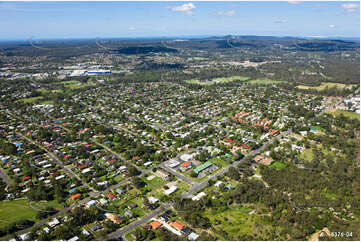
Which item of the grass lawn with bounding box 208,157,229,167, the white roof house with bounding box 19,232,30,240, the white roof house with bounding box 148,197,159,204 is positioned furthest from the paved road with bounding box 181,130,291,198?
the white roof house with bounding box 19,232,30,240

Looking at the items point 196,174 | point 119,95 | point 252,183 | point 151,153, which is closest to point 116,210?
point 196,174

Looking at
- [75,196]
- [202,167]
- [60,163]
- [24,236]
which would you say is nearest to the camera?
[24,236]

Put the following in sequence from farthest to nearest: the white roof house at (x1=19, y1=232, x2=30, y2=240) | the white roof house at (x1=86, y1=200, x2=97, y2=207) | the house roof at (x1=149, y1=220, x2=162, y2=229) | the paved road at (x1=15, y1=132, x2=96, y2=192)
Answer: the paved road at (x1=15, y1=132, x2=96, y2=192) < the white roof house at (x1=86, y1=200, x2=97, y2=207) < the house roof at (x1=149, y1=220, x2=162, y2=229) < the white roof house at (x1=19, y1=232, x2=30, y2=240)

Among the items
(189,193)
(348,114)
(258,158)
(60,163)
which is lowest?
(189,193)

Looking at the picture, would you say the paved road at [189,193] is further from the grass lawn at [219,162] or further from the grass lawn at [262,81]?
the grass lawn at [262,81]

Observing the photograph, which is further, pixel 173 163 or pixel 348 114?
pixel 348 114

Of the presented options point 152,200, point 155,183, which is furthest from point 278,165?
point 152,200

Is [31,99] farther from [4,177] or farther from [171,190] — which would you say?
[171,190]

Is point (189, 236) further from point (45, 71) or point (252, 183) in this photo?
point (45, 71)

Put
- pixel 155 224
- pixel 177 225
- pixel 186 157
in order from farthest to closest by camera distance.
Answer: pixel 186 157 < pixel 155 224 < pixel 177 225

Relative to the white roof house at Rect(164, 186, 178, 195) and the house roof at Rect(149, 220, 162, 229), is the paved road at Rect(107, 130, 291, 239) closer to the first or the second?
the house roof at Rect(149, 220, 162, 229)

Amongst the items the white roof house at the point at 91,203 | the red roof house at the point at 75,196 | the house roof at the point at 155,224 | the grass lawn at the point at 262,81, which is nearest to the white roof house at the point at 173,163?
the house roof at the point at 155,224

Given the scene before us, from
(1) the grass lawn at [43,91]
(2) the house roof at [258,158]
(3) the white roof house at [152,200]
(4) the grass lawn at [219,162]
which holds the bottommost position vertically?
(3) the white roof house at [152,200]
